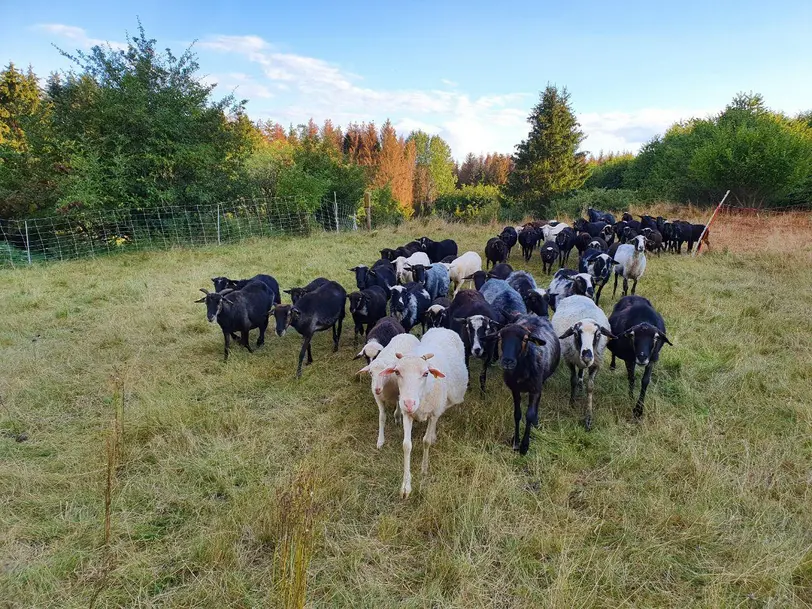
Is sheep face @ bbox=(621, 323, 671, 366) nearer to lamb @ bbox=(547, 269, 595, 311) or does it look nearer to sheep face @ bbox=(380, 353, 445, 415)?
sheep face @ bbox=(380, 353, 445, 415)

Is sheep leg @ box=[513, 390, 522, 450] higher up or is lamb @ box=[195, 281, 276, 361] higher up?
lamb @ box=[195, 281, 276, 361]

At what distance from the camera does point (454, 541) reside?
10.9ft

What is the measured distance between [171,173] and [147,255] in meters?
4.34

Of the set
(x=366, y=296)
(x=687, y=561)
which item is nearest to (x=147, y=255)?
(x=366, y=296)

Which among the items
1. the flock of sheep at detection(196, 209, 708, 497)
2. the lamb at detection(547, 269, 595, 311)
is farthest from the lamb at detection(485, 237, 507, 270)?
the lamb at detection(547, 269, 595, 311)

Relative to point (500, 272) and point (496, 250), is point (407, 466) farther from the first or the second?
point (496, 250)

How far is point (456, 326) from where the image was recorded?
648cm

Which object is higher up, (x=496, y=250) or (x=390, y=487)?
(x=496, y=250)

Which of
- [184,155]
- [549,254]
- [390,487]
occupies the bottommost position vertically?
[390,487]

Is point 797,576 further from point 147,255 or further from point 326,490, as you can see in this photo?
point 147,255

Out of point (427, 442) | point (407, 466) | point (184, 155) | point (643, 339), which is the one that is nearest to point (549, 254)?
point (643, 339)

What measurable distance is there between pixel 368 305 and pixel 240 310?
2209mm

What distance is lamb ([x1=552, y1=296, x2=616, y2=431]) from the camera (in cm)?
498

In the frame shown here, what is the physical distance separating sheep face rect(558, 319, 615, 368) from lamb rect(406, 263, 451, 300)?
15.1 ft
